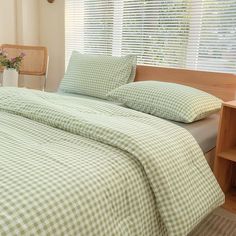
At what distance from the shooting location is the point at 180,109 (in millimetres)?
1537

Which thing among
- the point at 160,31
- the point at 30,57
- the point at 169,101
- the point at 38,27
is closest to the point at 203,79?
the point at 169,101

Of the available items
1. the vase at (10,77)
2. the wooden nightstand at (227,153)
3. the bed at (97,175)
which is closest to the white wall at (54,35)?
the vase at (10,77)

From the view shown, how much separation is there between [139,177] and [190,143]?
0.36 metres

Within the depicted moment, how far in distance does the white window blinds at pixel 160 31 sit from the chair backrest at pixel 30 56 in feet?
1.12

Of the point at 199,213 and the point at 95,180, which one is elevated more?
the point at 95,180

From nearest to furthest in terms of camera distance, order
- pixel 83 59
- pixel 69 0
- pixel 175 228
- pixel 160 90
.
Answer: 1. pixel 175 228
2. pixel 160 90
3. pixel 83 59
4. pixel 69 0

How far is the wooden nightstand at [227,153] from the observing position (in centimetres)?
159

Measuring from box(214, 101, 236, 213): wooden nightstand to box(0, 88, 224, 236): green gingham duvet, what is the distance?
1.44 ft

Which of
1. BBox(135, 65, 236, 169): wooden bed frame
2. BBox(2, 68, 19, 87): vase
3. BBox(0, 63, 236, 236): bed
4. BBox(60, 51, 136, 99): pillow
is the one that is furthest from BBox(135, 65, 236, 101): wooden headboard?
BBox(2, 68, 19, 87): vase

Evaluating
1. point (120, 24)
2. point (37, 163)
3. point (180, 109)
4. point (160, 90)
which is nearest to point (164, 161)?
point (37, 163)

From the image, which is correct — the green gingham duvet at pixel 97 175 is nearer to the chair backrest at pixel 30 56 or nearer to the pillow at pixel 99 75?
the pillow at pixel 99 75

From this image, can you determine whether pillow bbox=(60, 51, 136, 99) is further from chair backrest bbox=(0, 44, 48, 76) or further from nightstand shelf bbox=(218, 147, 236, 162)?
nightstand shelf bbox=(218, 147, 236, 162)

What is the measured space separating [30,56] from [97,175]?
2.22 metres

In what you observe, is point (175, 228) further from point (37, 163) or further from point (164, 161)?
point (37, 163)
